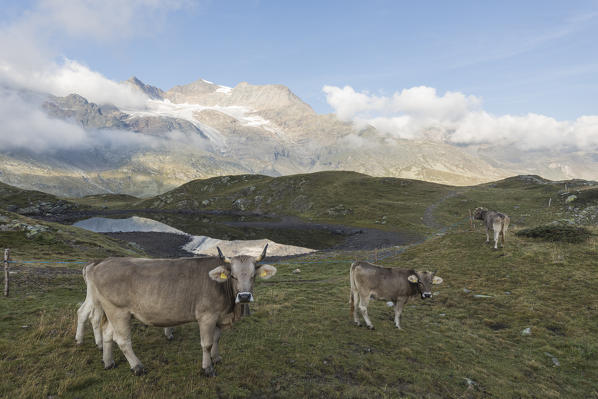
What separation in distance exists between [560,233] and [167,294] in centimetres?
3222

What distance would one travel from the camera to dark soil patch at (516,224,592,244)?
24750 millimetres

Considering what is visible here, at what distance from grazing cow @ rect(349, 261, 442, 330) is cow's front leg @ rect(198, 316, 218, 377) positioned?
7508mm

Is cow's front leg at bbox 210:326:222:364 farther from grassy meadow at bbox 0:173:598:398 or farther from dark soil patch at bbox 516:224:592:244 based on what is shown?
dark soil patch at bbox 516:224:592:244

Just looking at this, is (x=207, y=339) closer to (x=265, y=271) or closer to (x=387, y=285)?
(x=265, y=271)

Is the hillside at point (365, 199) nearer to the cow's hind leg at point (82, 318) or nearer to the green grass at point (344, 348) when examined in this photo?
the green grass at point (344, 348)

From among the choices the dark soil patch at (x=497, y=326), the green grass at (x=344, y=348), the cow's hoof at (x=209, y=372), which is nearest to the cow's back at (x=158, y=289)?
the cow's hoof at (x=209, y=372)

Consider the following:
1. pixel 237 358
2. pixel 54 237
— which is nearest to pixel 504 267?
pixel 237 358

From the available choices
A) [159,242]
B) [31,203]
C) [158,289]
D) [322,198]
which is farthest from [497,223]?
[31,203]

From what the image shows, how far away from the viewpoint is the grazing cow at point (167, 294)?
8.39m

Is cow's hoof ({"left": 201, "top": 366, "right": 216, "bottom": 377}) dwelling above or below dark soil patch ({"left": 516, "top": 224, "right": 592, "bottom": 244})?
below

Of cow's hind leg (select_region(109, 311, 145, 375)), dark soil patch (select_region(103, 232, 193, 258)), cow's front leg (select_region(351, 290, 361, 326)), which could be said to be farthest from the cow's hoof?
dark soil patch (select_region(103, 232, 193, 258))

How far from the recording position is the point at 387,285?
14.0 meters

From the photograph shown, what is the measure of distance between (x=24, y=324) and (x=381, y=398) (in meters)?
14.1

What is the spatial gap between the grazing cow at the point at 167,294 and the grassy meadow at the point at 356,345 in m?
1.19
